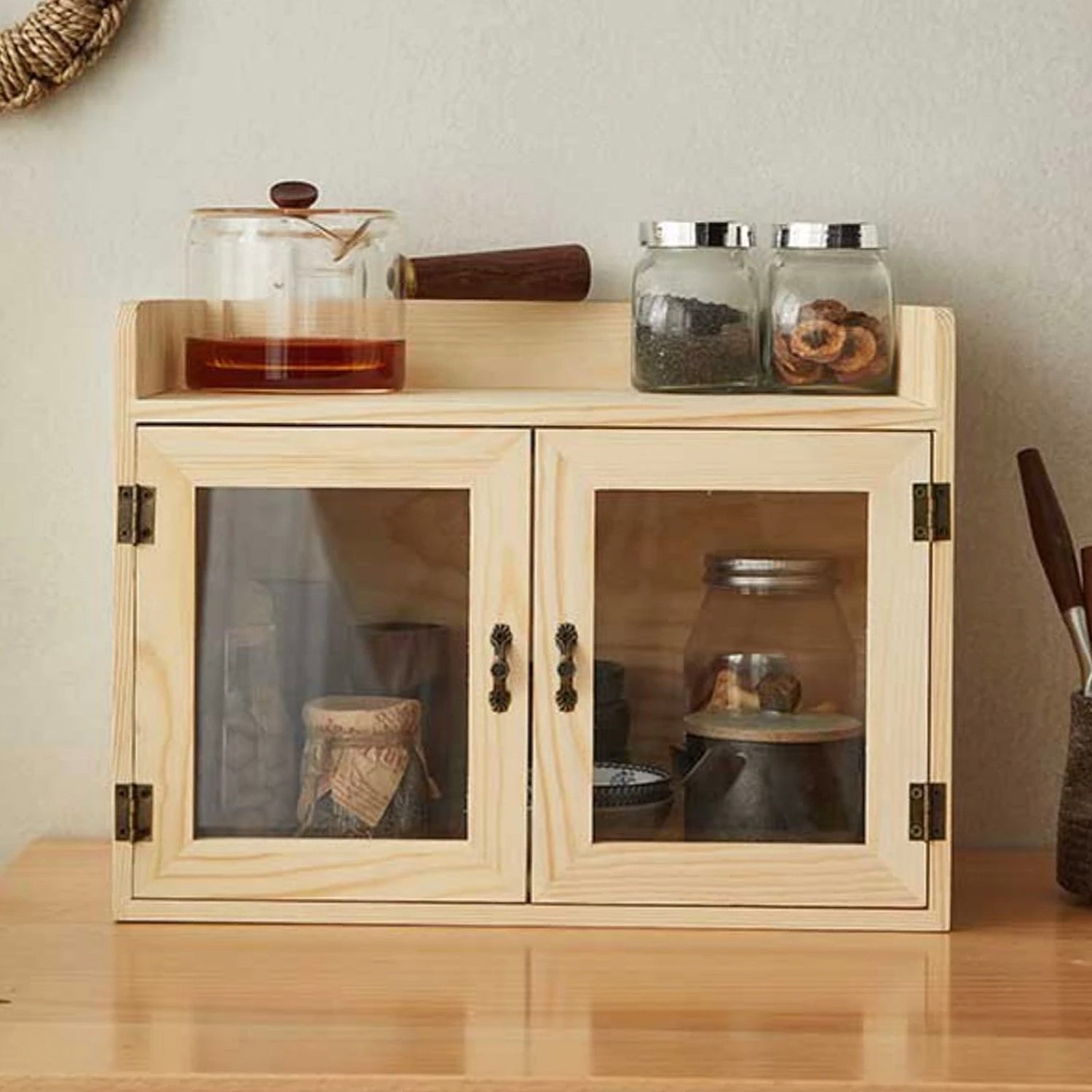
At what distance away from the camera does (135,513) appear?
123 centimetres

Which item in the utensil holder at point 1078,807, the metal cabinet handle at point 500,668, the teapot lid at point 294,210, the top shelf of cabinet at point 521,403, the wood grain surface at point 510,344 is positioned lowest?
the utensil holder at point 1078,807

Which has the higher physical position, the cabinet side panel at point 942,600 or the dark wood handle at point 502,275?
the dark wood handle at point 502,275

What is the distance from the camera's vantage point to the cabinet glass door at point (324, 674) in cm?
123

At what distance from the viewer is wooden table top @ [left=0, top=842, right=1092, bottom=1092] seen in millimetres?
999

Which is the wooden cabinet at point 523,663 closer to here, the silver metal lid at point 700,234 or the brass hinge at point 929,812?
the brass hinge at point 929,812

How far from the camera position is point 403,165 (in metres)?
1.44

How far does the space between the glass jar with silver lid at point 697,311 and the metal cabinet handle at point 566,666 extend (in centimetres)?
18

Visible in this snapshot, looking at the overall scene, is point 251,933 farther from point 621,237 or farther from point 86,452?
point 621,237

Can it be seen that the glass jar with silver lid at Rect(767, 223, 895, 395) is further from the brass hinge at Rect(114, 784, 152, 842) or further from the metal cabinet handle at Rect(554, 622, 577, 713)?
the brass hinge at Rect(114, 784, 152, 842)

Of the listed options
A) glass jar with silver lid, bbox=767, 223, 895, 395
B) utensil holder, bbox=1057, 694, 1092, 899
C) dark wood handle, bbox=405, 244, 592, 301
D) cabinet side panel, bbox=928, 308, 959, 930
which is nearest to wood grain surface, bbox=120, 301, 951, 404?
dark wood handle, bbox=405, 244, 592, 301

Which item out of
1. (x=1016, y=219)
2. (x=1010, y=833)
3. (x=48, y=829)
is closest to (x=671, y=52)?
(x=1016, y=219)

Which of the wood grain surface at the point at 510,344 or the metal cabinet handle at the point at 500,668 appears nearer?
the metal cabinet handle at the point at 500,668

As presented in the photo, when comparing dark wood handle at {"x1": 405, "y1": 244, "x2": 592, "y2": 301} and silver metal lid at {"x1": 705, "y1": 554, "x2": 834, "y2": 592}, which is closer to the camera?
silver metal lid at {"x1": 705, "y1": 554, "x2": 834, "y2": 592}

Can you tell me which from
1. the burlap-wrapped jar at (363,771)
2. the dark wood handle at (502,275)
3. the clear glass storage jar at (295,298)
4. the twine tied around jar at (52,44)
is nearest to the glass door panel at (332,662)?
the burlap-wrapped jar at (363,771)
